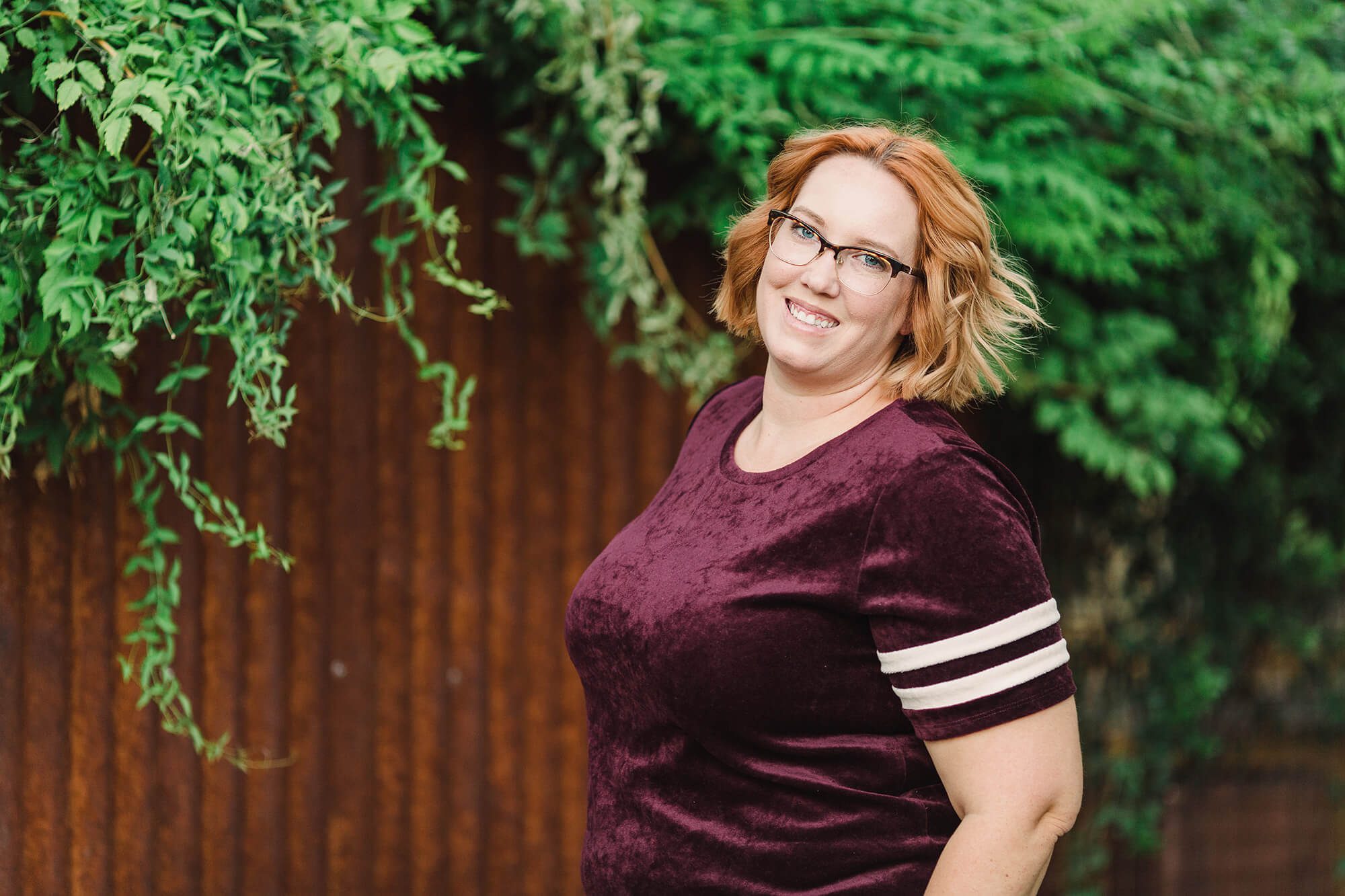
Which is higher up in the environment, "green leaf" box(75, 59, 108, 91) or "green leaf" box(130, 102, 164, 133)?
"green leaf" box(75, 59, 108, 91)

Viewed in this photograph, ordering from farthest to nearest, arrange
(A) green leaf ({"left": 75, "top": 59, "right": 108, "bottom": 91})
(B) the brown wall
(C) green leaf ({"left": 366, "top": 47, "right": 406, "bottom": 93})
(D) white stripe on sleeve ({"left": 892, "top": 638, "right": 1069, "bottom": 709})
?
(B) the brown wall → (C) green leaf ({"left": 366, "top": 47, "right": 406, "bottom": 93}) → (A) green leaf ({"left": 75, "top": 59, "right": 108, "bottom": 91}) → (D) white stripe on sleeve ({"left": 892, "top": 638, "right": 1069, "bottom": 709})

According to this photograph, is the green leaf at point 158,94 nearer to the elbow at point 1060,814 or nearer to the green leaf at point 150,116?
the green leaf at point 150,116

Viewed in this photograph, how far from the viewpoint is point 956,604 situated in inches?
59.2

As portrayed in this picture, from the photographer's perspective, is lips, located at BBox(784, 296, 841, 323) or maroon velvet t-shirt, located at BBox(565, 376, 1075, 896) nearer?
maroon velvet t-shirt, located at BBox(565, 376, 1075, 896)

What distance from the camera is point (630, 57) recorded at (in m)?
2.61

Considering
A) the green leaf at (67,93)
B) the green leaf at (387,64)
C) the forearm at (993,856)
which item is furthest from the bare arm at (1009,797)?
the green leaf at (67,93)

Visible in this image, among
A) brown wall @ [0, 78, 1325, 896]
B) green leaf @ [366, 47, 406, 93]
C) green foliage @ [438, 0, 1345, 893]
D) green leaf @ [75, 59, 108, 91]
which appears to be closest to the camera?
green leaf @ [75, 59, 108, 91]

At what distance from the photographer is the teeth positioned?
1762 mm

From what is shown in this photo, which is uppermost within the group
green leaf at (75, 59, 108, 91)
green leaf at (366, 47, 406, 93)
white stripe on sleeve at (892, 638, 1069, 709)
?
green leaf at (366, 47, 406, 93)

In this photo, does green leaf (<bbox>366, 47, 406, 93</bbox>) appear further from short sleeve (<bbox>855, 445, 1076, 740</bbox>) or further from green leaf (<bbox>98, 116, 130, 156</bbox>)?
short sleeve (<bbox>855, 445, 1076, 740</bbox>)

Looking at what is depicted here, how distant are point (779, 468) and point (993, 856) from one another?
62 centimetres

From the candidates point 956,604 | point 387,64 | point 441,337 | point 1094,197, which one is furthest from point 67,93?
point 1094,197

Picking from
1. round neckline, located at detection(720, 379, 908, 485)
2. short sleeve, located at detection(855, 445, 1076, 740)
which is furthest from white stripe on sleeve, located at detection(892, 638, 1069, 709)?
round neckline, located at detection(720, 379, 908, 485)

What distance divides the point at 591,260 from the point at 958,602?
162cm
